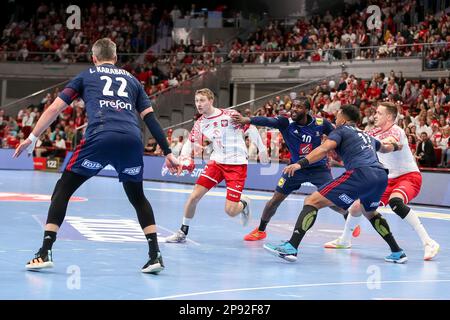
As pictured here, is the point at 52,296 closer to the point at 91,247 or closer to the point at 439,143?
the point at 91,247

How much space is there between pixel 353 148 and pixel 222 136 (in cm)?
252

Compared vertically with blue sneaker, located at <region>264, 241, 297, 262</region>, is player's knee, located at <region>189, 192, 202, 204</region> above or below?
above

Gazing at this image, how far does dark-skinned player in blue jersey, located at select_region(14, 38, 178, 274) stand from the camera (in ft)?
25.4

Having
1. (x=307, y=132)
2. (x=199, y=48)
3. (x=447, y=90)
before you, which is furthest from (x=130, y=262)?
(x=199, y=48)

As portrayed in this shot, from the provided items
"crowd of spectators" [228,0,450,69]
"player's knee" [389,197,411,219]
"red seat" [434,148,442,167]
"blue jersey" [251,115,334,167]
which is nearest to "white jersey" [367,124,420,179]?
"player's knee" [389,197,411,219]

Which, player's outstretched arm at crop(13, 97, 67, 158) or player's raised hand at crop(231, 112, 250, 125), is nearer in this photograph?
player's outstretched arm at crop(13, 97, 67, 158)

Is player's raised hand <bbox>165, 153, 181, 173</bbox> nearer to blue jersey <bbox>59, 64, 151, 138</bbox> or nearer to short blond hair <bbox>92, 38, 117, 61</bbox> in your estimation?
blue jersey <bbox>59, 64, 151, 138</bbox>

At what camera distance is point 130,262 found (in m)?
8.71

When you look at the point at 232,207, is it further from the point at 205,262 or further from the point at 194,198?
the point at 205,262

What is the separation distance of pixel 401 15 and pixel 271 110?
22.9 ft

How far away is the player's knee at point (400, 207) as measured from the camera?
10.2 metres

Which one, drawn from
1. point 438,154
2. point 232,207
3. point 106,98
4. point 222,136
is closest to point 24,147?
point 106,98

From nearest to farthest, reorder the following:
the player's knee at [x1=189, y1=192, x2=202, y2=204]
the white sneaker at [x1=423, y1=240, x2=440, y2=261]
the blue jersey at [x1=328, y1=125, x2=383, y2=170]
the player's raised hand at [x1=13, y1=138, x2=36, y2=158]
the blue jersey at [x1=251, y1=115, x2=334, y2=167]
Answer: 1. the player's raised hand at [x1=13, y1=138, x2=36, y2=158]
2. the blue jersey at [x1=328, y1=125, x2=383, y2=170]
3. the white sneaker at [x1=423, y1=240, x2=440, y2=261]
4. the player's knee at [x1=189, y1=192, x2=202, y2=204]
5. the blue jersey at [x1=251, y1=115, x2=334, y2=167]

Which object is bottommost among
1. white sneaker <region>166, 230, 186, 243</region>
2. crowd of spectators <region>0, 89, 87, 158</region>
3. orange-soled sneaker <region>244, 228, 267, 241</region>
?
crowd of spectators <region>0, 89, 87, 158</region>
